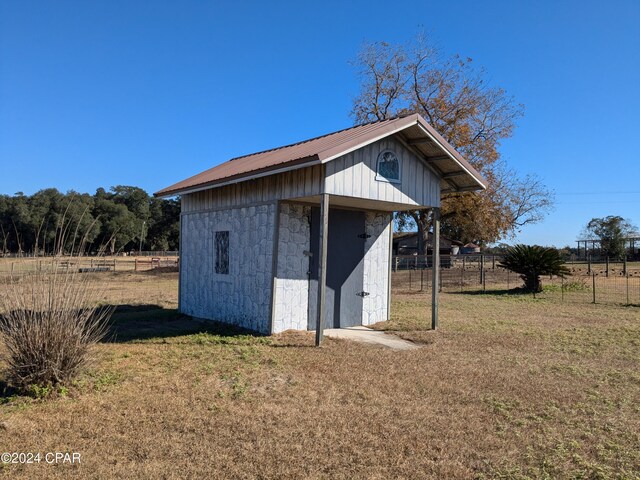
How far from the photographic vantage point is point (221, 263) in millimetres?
10789

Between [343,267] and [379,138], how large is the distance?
3.14 m

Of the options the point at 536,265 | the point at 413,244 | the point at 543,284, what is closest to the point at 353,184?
the point at 536,265

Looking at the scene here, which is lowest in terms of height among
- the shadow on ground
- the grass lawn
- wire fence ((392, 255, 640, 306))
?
the grass lawn

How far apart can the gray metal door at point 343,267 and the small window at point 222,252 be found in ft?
6.78

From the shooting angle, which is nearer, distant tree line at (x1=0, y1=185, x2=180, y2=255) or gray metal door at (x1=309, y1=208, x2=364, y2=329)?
distant tree line at (x1=0, y1=185, x2=180, y2=255)

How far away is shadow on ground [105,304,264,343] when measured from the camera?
9.06 m

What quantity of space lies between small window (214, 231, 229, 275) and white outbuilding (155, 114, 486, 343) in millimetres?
22

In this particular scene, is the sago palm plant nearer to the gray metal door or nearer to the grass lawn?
the grass lawn

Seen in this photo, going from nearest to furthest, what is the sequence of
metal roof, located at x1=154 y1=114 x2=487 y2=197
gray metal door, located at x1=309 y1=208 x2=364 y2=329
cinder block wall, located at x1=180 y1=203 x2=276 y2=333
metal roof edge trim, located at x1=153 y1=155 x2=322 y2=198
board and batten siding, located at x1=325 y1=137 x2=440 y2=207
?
metal roof edge trim, located at x1=153 y1=155 x2=322 y2=198, metal roof, located at x1=154 y1=114 x2=487 y2=197, board and batten siding, located at x1=325 y1=137 x2=440 y2=207, cinder block wall, located at x1=180 y1=203 x2=276 y2=333, gray metal door, located at x1=309 y1=208 x2=364 y2=329

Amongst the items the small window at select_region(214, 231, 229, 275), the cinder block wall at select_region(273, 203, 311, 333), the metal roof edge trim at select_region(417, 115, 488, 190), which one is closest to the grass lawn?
the cinder block wall at select_region(273, 203, 311, 333)

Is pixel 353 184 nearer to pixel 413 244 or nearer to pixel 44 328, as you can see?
pixel 44 328
